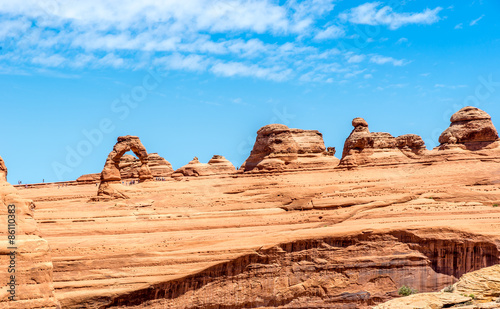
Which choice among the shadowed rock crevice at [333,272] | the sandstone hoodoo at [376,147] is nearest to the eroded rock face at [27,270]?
the shadowed rock crevice at [333,272]

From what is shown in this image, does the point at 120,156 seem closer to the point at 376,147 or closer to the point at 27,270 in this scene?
the point at 376,147

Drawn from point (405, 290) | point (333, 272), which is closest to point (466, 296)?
point (405, 290)

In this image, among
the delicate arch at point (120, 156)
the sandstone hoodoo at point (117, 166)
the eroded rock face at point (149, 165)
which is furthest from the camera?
the eroded rock face at point (149, 165)

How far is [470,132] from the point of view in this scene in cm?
4525

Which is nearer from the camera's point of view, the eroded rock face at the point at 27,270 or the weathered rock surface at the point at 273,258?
the eroded rock face at the point at 27,270

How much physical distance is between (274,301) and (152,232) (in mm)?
8787

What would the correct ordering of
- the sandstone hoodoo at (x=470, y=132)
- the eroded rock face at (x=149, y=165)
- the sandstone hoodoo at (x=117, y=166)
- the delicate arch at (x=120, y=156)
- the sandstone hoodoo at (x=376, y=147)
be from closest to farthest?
the sandstone hoodoo at (x=117, y=166), the delicate arch at (x=120, y=156), the sandstone hoodoo at (x=376, y=147), the sandstone hoodoo at (x=470, y=132), the eroded rock face at (x=149, y=165)

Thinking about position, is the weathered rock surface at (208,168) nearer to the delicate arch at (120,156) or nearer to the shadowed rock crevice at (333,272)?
the delicate arch at (120,156)

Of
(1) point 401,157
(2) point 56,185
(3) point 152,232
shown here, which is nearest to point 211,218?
(3) point 152,232

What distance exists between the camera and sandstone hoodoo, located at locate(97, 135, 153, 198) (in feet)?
122

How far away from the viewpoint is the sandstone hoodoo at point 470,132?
147 feet

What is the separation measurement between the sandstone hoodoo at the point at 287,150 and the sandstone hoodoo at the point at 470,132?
393 inches

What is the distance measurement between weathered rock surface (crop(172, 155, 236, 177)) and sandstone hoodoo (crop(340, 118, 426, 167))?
74.9 feet

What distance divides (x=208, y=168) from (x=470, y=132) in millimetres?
33530
